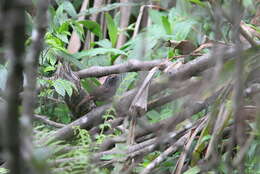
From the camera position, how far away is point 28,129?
69cm

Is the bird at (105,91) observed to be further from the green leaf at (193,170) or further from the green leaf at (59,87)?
the green leaf at (193,170)

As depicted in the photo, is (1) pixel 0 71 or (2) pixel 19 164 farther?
(1) pixel 0 71

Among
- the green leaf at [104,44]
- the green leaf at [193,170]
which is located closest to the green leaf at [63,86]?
the green leaf at [193,170]

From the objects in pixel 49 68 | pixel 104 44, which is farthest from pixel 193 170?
pixel 104 44

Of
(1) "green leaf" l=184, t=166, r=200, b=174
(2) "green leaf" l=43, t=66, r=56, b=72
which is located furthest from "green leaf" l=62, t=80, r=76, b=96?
(1) "green leaf" l=184, t=166, r=200, b=174

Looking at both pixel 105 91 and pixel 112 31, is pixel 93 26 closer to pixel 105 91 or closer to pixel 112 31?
pixel 112 31

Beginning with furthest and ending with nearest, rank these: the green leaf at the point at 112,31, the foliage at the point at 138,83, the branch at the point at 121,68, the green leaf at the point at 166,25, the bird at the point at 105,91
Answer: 1. the green leaf at the point at 112,31
2. the green leaf at the point at 166,25
3. the bird at the point at 105,91
4. the branch at the point at 121,68
5. the foliage at the point at 138,83

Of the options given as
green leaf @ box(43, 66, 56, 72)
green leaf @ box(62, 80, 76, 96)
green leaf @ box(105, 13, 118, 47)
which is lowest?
green leaf @ box(62, 80, 76, 96)

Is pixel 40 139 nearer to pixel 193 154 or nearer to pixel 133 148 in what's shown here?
pixel 133 148

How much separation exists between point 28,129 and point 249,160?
123 cm

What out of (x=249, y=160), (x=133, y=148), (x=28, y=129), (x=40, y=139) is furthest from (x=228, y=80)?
(x=28, y=129)

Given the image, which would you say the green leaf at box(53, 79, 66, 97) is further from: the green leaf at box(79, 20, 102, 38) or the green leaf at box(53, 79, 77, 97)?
the green leaf at box(79, 20, 102, 38)

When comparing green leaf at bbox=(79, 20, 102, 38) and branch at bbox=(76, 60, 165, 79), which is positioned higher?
green leaf at bbox=(79, 20, 102, 38)

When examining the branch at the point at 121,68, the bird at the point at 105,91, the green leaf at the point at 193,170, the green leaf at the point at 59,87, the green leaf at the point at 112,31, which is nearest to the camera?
the green leaf at the point at 193,170
